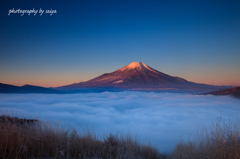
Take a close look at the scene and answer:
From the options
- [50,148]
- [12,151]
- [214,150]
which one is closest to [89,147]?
[50,148]

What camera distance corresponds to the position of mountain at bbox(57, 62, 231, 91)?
5595 inches

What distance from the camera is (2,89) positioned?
84312 millimetres

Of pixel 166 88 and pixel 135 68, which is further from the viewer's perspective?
pixel 135 68

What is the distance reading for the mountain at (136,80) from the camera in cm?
14212

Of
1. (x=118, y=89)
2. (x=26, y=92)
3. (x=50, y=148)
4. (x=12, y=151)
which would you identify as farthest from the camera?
(x=118, y=89)

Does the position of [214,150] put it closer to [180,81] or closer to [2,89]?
[2,89]

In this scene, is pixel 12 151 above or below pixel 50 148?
above

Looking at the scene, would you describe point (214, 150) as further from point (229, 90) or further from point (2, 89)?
point (2, 89)

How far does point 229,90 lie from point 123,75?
368 feet

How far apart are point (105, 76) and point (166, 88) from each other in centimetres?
6905

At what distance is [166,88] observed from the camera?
142 meters

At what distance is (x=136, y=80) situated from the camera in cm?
15562

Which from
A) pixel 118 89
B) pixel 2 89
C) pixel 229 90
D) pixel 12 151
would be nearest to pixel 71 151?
pixel 12 151

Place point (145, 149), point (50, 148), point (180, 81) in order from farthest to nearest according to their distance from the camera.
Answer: point (180, 81) < point (145, 149) < point (50, 148)
